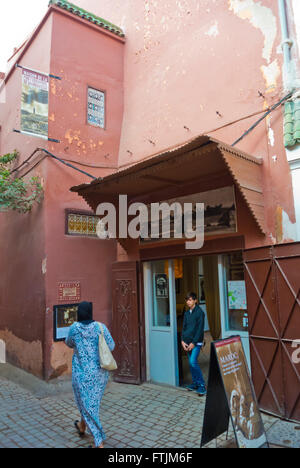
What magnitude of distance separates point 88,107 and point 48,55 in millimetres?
1366

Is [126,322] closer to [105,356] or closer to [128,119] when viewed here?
[105,356]

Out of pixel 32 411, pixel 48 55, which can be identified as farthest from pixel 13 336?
pixel 48 55

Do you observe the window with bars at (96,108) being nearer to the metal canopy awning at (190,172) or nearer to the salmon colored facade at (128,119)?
the salmon colored facade at (128,119)

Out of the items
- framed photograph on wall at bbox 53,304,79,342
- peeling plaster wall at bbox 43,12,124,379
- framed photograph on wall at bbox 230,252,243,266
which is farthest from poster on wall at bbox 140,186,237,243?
framed photograph on wall at bbox 53,304,79,342

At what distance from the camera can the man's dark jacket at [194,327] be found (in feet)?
21.5

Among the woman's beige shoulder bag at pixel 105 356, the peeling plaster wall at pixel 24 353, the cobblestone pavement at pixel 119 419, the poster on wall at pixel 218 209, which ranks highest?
the poster on wall at pixel 218 209

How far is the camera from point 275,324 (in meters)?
5.46

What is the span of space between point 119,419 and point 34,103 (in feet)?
20.1

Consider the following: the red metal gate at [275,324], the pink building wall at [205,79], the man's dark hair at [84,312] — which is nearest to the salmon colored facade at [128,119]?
the pink building wall at [205,79]

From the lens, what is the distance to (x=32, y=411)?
6.06m

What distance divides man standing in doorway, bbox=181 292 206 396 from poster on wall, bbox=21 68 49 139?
4603mm

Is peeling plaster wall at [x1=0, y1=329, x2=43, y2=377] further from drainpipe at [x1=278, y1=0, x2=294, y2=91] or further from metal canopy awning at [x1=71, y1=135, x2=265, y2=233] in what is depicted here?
drainpipe at [x1=278, y1=0, x2=294, y2=91]

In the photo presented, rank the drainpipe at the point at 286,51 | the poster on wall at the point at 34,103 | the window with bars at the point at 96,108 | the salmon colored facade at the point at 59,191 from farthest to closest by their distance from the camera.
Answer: the window with bars at the point at 96,108
the salmon colored facade at the point at 59,191
the poster on wall at the point at 34,103
the drainpipe at the point at 286,51

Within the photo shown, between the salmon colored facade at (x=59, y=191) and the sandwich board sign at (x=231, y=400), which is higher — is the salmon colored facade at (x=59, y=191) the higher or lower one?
the higher one
